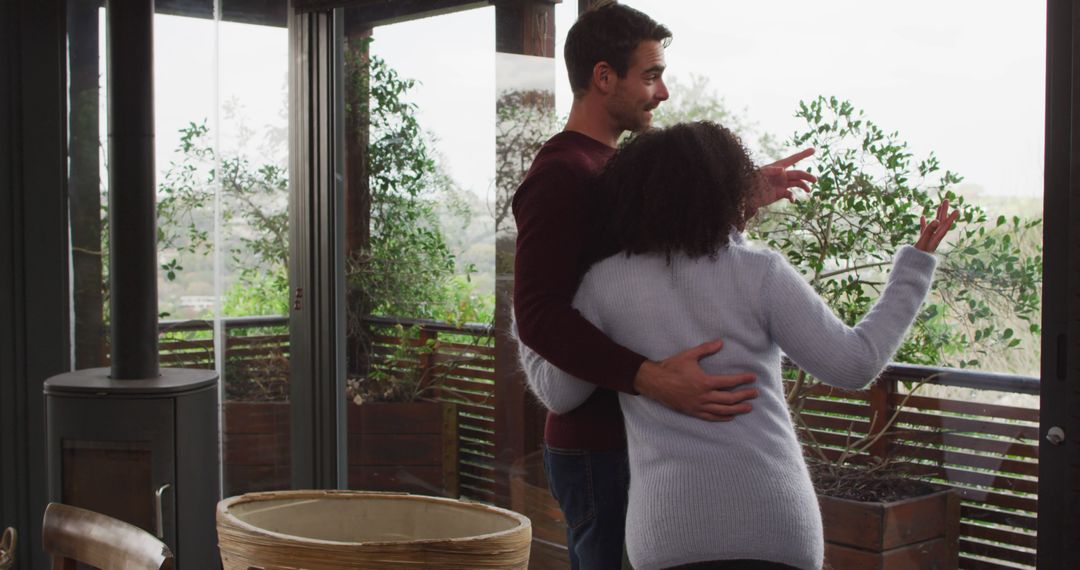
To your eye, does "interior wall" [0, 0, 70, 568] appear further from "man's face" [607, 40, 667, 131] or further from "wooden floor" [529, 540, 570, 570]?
"man's face" [607, 40, 667, 131]

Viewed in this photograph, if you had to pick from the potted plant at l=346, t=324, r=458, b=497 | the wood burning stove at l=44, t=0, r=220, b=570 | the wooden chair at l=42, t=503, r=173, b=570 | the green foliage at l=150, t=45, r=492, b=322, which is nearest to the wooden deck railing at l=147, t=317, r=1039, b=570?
the green foliage at l=150, t=45, r=492, b=322

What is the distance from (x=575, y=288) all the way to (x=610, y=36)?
1.51ft

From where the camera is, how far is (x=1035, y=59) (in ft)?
7.04

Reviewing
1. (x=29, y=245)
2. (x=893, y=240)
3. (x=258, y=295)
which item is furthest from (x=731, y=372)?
(x=29, y=245)

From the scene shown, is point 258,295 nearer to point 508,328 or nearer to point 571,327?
point 508,328

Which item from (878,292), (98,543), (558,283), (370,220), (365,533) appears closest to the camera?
(365,533)

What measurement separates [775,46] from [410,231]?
1366 mm

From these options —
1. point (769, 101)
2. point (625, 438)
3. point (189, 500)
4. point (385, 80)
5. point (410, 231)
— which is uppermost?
point (385, 80)

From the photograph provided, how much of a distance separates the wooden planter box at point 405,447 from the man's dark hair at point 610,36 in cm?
165

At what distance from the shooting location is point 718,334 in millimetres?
1477

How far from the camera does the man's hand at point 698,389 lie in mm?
1429

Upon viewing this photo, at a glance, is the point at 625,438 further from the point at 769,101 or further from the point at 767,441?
the point at 769,101

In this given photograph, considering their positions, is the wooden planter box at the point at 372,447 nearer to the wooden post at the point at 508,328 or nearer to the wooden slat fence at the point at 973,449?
the wooden post at the point at 508,328

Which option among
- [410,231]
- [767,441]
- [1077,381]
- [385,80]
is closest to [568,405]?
[767,441]
